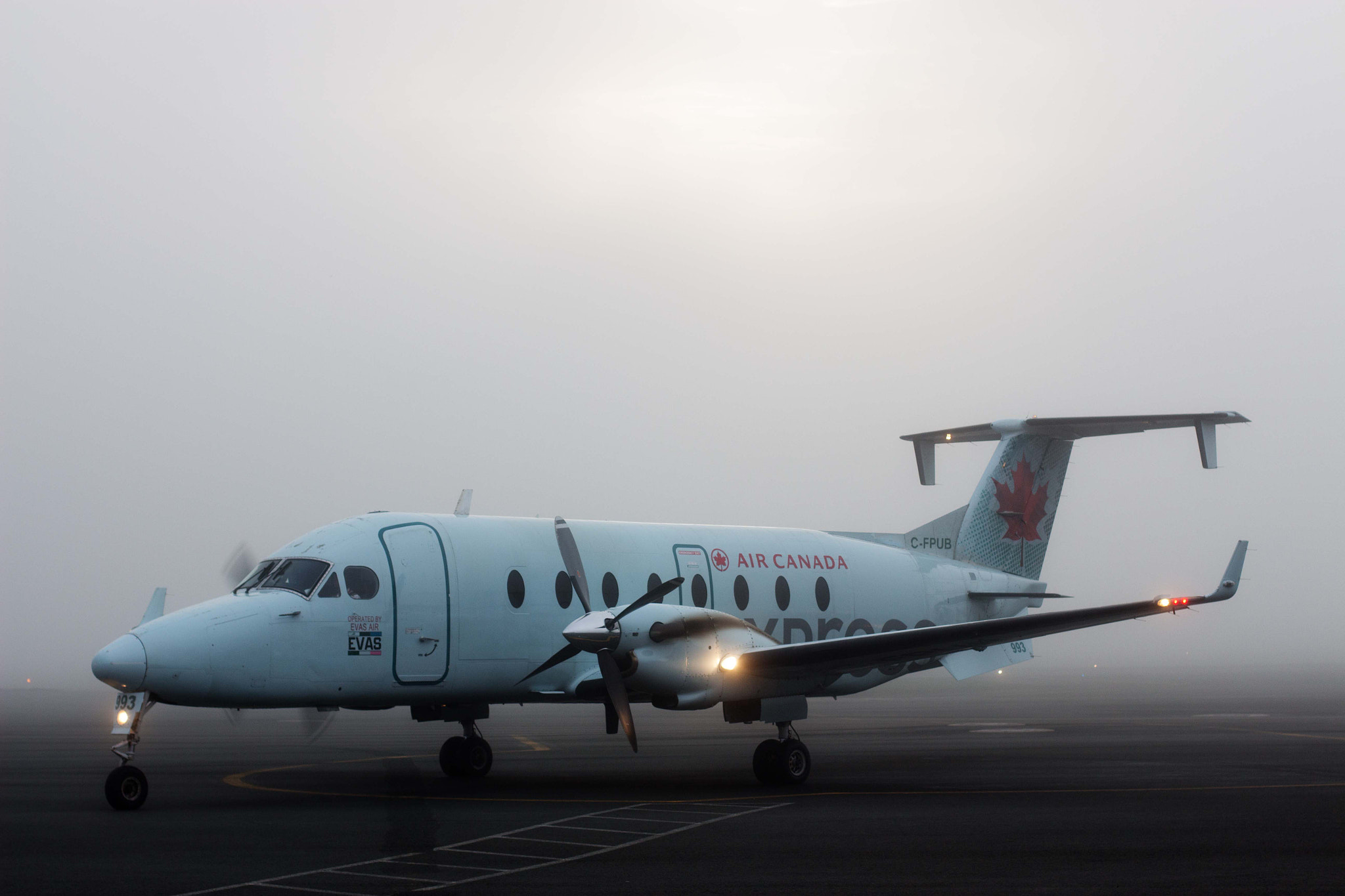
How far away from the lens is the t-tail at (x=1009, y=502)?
2394 cm

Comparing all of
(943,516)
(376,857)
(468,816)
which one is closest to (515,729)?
(943,516)

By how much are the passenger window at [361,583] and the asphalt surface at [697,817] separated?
2.61 m

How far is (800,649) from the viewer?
54.4ft

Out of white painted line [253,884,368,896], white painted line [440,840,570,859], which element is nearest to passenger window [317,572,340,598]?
white painted line [440,840,570,859]

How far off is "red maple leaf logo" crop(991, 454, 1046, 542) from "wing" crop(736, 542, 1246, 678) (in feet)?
23.0

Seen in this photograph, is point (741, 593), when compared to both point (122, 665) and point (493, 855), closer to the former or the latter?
point (122, 665)

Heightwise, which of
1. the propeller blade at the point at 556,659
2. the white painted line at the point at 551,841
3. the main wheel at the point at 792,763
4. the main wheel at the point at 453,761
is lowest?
the white painted line at the point at 551,841

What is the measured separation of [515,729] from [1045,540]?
16228mm

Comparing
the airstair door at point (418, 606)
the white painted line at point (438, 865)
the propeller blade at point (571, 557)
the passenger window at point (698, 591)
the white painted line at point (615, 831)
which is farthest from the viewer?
the passenger window at point (698, 591)

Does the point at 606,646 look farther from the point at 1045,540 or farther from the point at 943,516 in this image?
the point at 1045,540

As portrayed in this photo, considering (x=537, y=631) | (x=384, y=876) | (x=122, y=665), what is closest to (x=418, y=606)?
(x=537, y=631)

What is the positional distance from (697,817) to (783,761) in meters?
3.90

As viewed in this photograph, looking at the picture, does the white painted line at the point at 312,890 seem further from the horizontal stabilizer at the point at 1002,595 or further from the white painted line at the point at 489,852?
the horizontal stabilizer at the point at 1002,595

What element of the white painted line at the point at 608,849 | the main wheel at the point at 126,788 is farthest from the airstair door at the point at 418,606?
the white painted line at the point at 608,849
